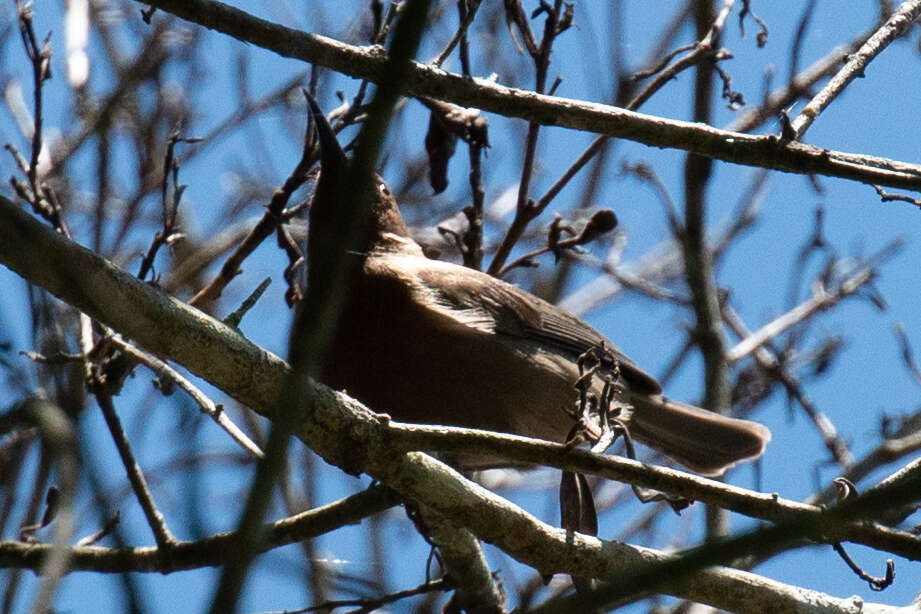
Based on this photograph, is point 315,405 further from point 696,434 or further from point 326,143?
point 696,434

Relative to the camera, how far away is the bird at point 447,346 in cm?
470

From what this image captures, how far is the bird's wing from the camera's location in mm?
4961

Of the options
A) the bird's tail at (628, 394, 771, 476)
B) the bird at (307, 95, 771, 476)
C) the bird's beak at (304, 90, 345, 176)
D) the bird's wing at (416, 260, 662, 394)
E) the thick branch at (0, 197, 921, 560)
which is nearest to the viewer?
the thick branch at (0, 197, 921, 560)

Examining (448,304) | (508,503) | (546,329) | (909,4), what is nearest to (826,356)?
(546,329)

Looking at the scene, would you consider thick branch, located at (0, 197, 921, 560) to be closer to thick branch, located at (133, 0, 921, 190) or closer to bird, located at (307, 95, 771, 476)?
thick branch, located at (133, 0, 921, 190)

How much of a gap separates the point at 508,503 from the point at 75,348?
1.93m

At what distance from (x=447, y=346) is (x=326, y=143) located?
94 centimetres

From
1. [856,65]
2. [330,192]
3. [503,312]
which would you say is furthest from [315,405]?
[503,312]

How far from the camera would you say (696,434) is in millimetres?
5793

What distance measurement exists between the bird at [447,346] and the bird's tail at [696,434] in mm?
362

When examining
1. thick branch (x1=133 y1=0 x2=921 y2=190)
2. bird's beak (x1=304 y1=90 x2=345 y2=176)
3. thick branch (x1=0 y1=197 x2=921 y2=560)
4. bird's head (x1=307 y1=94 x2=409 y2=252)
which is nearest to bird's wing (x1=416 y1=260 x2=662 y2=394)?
bird's head (x1=307 y1=94 x2=409 y2=252)

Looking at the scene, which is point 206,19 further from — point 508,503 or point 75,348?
point 75,348

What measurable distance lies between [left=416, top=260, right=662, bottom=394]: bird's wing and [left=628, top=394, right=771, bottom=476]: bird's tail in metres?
0.16

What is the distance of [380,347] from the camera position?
4.73 m
